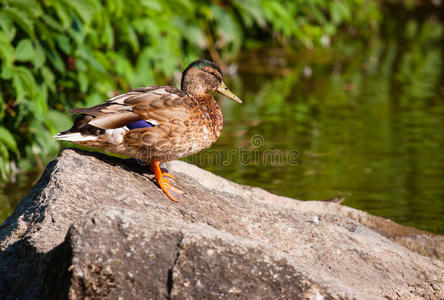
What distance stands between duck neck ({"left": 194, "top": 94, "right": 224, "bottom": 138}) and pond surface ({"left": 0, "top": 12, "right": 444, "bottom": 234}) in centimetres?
232

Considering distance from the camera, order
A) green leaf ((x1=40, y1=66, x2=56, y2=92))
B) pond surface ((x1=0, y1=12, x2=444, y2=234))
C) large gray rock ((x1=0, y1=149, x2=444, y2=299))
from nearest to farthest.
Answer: large gray rock ((x1=0, y1=149, x2=444, y2=299)) → green leaf ((x1=40, y1=66, x2=56, y2=92)) → pond surface ((x1=0, y1=12, x2=444, y2=234))

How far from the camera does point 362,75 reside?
12859mm

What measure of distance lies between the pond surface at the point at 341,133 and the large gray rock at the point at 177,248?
1719mm

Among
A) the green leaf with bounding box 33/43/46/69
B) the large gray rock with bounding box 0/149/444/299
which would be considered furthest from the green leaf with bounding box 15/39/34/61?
the large gray rock with bounding box 0/149/444/299

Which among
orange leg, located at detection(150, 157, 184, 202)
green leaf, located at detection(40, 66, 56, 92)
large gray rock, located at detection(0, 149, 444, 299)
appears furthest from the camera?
green leaf, located at detection(40, 66, 56, 92)

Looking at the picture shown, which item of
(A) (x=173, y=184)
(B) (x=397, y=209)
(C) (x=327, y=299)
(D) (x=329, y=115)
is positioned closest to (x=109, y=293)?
(C) (x=327, y=299)

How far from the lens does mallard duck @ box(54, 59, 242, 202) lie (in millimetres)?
3855

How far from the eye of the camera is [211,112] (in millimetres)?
4277

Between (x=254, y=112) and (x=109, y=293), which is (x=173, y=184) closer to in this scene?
(x=109, y=293)

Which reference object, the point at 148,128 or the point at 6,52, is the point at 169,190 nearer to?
the point at 148,128

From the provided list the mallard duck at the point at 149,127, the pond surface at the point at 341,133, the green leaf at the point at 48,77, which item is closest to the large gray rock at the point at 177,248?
the mallard duck at the point at 149,127

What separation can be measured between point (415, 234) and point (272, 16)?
7170 millimetres

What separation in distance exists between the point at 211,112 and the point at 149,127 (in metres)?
0.54

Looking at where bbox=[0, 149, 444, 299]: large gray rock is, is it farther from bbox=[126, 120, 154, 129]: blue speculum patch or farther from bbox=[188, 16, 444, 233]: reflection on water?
bbox=[188, 16, 444, 233]: reflection on water
